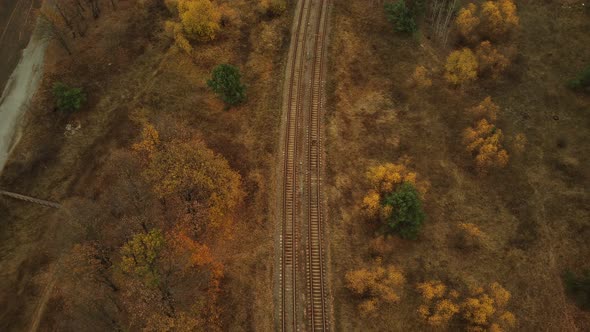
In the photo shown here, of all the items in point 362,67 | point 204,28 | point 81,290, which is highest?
point 204,28

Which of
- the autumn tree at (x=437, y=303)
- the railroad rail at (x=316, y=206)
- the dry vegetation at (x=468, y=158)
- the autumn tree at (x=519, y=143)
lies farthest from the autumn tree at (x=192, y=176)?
the autumn tree at (x=519, y=143)

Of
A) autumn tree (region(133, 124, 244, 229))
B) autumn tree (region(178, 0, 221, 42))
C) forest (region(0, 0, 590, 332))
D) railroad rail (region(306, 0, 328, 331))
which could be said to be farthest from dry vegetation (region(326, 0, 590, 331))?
autumn tree (region(178, 0, 221, 42))

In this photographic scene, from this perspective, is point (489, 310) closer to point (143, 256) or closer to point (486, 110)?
point (486, 110)

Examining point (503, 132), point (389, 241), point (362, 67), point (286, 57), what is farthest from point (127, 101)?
point (503, 132)

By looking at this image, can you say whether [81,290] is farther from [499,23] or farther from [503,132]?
[499,23]

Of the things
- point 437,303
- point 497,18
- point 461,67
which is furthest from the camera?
point 497,18

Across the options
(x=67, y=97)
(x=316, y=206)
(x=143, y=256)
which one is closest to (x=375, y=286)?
(x=316, y=206)
